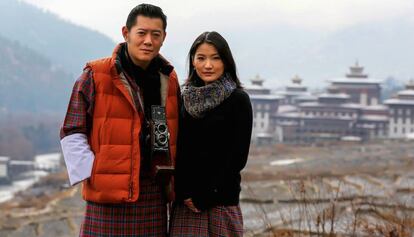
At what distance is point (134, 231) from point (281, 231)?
155 cm

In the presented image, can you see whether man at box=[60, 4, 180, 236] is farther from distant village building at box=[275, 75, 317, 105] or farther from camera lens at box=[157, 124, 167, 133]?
distant village building at box=[275, 75, 317, 105]

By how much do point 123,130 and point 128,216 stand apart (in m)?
0.22

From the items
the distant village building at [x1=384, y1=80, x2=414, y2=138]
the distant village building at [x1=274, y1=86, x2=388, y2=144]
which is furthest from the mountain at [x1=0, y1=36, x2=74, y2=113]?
the distant village building at [x1=384, y1=80, x2=414, y2=138]

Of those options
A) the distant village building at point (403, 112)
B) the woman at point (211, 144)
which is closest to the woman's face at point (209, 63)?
the woman at point (211, 144)

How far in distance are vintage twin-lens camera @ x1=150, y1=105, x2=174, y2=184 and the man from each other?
29 mm

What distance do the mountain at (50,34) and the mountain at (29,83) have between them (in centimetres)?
1720

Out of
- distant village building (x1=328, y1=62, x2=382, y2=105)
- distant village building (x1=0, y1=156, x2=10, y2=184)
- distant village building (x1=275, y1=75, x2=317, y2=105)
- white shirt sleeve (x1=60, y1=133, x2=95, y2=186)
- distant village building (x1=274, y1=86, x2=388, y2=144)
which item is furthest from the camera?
distant village building (x1=275, y1=75, x2=317, y2=105)

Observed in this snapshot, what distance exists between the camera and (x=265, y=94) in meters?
33.7

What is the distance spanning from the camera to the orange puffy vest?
1519 mm

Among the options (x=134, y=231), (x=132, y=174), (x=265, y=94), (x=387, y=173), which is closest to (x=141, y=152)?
(x=132, y=174)

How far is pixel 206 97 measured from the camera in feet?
5.15

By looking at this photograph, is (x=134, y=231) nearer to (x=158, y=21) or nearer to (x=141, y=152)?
(x=141, y=152)

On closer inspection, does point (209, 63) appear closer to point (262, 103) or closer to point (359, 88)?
point (359, 88)

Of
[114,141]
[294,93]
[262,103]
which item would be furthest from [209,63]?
[294,93]
